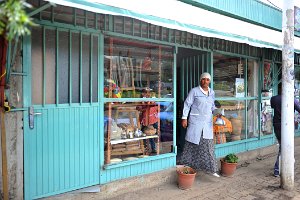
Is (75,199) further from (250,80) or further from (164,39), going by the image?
(250,80)

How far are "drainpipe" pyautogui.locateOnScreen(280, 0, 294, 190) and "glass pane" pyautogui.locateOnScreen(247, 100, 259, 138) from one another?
216 centimetres

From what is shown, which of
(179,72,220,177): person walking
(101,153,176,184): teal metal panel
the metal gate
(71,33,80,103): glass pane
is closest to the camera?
the metal gate

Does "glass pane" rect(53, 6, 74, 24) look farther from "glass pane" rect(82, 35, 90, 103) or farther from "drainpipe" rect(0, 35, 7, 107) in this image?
"drainpipe" rect(0, 35, 7, 107)

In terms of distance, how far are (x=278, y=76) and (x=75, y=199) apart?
6.27 metres

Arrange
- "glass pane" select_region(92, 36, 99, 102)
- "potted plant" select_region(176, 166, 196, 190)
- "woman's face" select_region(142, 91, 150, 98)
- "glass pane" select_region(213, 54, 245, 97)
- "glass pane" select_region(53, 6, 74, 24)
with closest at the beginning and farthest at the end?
"glass pane" select_region(53, 6, 74, 24)
"glass pane" select_region(92, 36, 99, 102)
"potted plant" select_region(176, 166, 196, 190)
"woman's face" select_region(142, 91, 150, 98)
"glass pane" select_region(213, 54, 245, 97)

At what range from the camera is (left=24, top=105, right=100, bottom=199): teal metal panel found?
311 centimetres

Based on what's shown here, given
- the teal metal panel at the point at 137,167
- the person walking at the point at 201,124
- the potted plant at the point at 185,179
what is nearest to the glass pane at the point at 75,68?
the teal metal panel at the point at 137,167

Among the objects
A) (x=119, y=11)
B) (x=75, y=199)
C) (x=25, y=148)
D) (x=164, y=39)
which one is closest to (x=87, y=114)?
(x=25, y=148)

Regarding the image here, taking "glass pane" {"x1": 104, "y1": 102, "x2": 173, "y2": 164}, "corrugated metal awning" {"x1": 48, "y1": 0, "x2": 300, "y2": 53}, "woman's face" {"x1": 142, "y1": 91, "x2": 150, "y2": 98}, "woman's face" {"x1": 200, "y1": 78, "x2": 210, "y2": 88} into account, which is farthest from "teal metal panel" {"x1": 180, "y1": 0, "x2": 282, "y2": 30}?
"glass pane" {"x1": 104, "y1": 102, "x2": 173, "y2": 164}

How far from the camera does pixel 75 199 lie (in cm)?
342

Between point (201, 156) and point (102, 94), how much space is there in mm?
2094

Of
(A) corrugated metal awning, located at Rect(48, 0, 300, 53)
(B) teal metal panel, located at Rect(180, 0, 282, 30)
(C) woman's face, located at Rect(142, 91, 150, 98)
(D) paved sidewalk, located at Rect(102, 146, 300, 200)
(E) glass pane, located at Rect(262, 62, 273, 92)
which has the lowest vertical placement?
(D) paved sidewalk, located at Rect(102, 146, 300, 200)

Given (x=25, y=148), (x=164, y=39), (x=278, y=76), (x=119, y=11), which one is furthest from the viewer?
(x=278, y=76)

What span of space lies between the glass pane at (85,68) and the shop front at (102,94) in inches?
0.5
